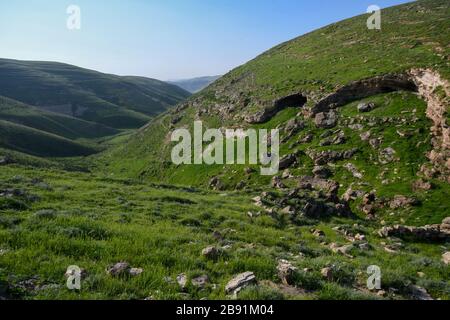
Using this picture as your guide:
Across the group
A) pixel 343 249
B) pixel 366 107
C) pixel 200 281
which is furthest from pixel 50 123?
pixel 200 281

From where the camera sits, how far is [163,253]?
1105cm

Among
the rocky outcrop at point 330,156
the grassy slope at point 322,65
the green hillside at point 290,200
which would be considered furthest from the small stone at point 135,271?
the grassy slope at point 322,65

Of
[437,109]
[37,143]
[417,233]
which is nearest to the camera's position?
[417,233]

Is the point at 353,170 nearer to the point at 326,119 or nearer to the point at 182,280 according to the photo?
the point at 326,119

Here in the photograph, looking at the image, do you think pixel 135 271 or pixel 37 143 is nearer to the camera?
pixel 135 271

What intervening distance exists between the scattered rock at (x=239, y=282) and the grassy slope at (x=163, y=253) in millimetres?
189

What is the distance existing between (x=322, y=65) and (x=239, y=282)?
57.4 m

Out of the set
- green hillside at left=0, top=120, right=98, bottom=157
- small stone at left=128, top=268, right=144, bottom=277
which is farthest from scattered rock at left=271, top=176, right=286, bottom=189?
green hillside at left=0, top=120, right=98, bottom=157

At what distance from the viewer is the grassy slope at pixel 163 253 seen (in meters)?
8.87

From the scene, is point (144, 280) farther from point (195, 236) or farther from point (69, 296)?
point (195, 236)

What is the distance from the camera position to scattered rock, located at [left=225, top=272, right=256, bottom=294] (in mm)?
9047

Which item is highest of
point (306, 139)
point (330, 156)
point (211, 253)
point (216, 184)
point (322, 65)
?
point (322, 65)

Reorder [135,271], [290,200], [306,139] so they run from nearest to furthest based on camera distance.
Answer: [135,271]
[290,200]
[306,139]

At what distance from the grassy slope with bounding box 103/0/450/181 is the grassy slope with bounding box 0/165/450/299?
92.4ft
